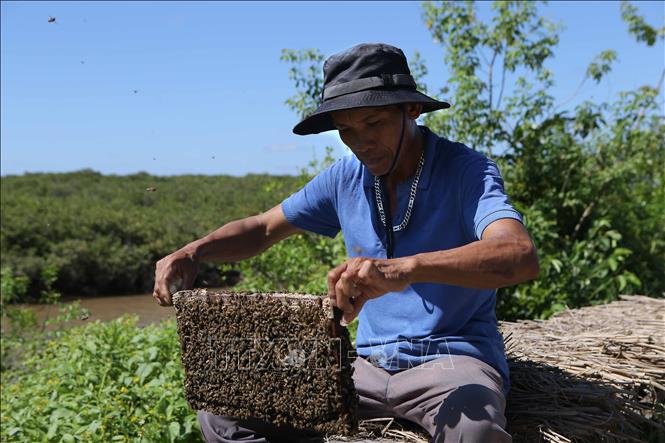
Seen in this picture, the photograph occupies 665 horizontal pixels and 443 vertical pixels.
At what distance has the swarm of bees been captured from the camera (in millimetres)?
2412

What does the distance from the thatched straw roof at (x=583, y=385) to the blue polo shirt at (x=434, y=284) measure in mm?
269

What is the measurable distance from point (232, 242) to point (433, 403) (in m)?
1.25

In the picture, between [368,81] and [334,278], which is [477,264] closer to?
[334,278]

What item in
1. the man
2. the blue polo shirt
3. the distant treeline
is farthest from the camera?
the distant treeline

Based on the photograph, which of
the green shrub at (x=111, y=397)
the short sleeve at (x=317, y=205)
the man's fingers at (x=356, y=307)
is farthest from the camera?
the green shrub at (x=111, y=397)

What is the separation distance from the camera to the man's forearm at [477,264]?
85.0 inches

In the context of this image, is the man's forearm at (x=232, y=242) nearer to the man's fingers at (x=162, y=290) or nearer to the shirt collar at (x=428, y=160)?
the man's fingers at (x=162, y=290)

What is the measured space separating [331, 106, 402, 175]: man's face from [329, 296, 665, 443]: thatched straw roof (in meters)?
1.06

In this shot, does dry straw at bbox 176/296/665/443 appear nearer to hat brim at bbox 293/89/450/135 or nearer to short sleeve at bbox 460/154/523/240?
short sleeve at bbox 460/154/523/240

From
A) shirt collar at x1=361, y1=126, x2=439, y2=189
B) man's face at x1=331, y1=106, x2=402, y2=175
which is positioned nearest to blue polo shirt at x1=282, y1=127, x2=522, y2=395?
shirt collar at x1=361, y1=126, x2=439, y2=189

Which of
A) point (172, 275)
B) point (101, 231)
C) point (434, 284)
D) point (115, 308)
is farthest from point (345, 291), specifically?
point (101, 231)

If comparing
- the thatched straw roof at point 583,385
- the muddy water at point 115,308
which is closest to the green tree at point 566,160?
the thatched straw roof at point 583,385

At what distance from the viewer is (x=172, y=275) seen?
291 centimetres

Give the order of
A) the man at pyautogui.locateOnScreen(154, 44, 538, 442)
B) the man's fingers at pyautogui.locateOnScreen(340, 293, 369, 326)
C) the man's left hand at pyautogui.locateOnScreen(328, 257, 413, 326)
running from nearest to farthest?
the man's left hand at pyautogui.locateOnScreen(328, 257, 413, 326)
the man's fingers at pyautogui.locateOnScreen(340, 293, 369, 326)
the man at pyautogui.locateOnScreen(154, 44, 538, 442)
